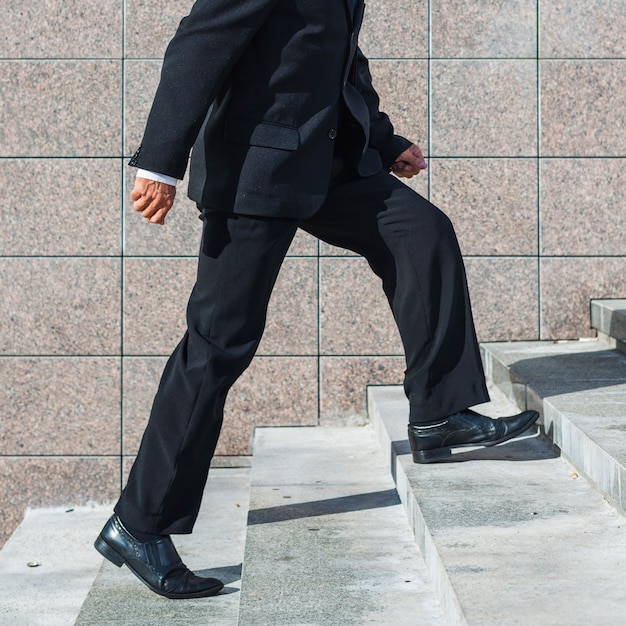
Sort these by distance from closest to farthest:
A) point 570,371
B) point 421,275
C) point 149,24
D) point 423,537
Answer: point 423,537
point 421,275
point 570,371
point 149,24

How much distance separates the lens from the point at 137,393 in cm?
498

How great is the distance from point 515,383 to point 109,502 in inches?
83.4

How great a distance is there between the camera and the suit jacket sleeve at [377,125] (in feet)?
10.8

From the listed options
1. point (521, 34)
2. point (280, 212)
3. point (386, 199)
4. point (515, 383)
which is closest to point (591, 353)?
point (515, 383)

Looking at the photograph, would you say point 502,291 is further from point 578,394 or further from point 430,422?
point 430,422

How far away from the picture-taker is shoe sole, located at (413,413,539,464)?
3.25 metres

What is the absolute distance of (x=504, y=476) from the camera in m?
3.20

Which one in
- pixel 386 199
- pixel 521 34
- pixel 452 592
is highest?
pixel 521 34

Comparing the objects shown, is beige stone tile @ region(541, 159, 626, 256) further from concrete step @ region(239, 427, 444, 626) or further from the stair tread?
the stair tread

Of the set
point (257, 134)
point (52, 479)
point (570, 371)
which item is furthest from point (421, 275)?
point (52, 479)

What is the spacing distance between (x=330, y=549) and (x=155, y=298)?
225 centimetres

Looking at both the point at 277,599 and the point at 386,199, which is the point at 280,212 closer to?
the point at 386,199

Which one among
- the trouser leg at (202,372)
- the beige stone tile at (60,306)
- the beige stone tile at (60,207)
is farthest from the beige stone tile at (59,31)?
the trouser leg at (202,372)

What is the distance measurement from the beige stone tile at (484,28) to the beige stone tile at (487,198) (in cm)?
53
